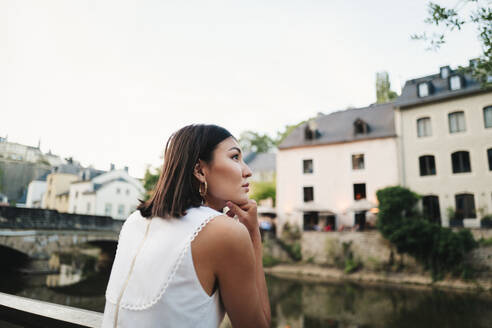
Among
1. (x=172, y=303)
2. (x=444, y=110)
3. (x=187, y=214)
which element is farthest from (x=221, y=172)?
(x=444, y=110)

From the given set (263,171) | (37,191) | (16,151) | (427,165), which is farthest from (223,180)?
(37,191)

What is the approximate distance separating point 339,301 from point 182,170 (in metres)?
12.9

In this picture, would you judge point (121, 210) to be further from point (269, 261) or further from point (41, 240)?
point (269, 261)

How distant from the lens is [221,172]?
1.19 m

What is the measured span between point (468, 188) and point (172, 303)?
2211 centimetres

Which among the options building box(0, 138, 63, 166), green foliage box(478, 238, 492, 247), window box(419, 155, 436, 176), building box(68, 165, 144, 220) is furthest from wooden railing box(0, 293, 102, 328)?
building box(68, 165, 144, 220)

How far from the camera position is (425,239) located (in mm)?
16469

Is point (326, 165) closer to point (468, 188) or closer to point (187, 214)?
point (468, 188)

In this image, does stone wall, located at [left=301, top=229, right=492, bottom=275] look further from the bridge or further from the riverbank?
the bridge

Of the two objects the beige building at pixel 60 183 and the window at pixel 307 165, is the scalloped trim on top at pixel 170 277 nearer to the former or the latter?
the window at pixel 307 165

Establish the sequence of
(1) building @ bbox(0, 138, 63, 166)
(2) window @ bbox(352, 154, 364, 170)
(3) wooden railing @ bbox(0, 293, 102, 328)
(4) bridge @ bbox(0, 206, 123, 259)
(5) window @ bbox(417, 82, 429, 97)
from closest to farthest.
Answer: (3) wooden railing @ bbox(0, 293, 102, 328), (1) building @ bbox(0, 138, 63, 166), (4) bridge @ bbox(0, 206, 123, 259), (5) window @ bbox(417, 82, 429, 97), (2) window @ bbox(352, 154, 364, 170)

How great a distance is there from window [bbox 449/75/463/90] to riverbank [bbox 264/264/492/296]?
1158 cm

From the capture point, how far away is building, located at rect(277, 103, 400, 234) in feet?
71.9

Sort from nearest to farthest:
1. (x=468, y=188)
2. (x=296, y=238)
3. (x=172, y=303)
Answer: (x=172, y=303) → (x=468, y=188) → (x=296, y=238)
